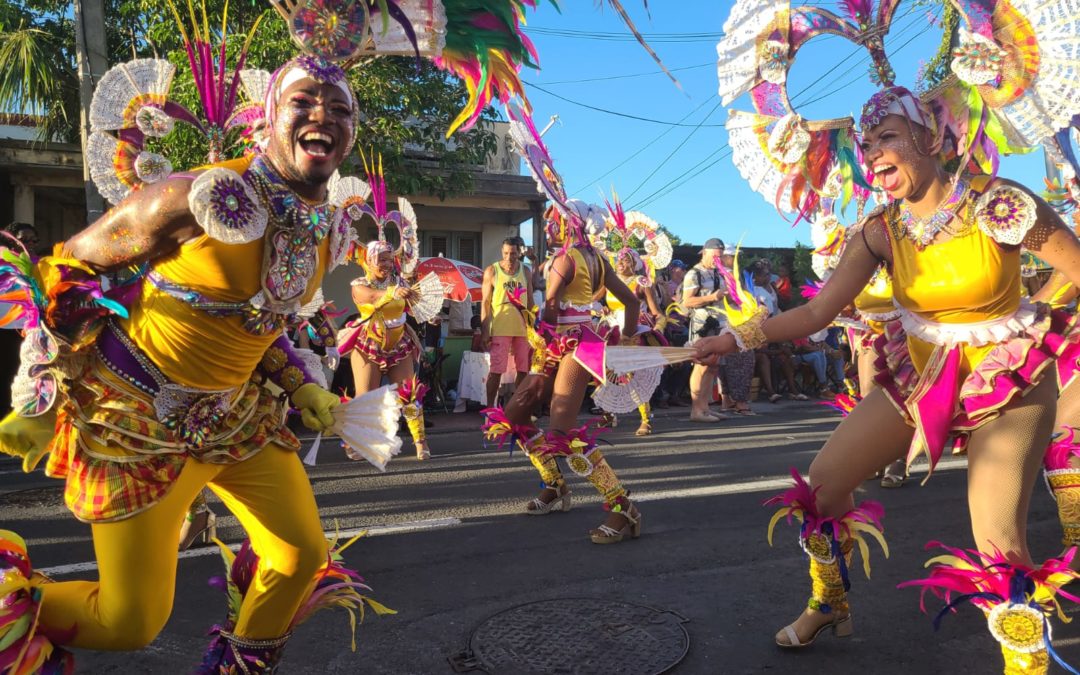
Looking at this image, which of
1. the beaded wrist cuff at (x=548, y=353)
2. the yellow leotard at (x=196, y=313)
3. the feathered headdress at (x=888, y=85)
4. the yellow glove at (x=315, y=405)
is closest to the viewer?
the yellow leotard at (x=196, y=313)

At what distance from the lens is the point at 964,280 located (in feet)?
9.46

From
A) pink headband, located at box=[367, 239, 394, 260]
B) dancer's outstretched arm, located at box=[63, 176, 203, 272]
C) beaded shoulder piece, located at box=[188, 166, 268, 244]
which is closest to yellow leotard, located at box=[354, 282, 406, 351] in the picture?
pink headband, located at box=[367, 239, 394, 260]

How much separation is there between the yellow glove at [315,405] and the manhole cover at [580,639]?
1172mm

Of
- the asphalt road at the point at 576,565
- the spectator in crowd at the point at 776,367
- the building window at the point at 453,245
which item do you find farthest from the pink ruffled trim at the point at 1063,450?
the building window at the point at 453,245

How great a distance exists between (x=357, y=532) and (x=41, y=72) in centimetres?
755

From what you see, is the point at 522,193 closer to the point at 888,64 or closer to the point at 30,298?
the point at 888,64

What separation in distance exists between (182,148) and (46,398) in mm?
7685

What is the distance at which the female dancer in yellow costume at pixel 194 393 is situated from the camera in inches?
85.7

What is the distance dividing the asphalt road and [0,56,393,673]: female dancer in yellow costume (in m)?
0.90

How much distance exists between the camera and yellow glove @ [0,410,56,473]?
7.03ft

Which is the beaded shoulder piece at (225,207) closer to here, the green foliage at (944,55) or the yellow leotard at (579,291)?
the green foliage at (944,55)

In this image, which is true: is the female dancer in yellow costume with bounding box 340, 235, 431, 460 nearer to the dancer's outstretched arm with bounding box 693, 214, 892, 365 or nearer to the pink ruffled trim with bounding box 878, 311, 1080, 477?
the dancer's outstretched arm with bounding box 693, 214, 892, 365

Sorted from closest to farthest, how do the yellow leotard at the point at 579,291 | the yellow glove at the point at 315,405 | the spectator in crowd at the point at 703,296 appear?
the yellow glove at the point at 315,405
the yellow leotard at the point at 579,291
the spectator in crowd at the point at 703,296

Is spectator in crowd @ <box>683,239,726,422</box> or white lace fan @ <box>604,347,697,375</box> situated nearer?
white lace fan @ <box>604,347,697,375</box>
